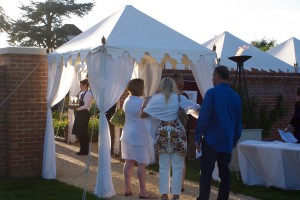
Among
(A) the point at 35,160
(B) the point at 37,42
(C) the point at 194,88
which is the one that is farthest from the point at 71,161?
(B) the point at 37,42

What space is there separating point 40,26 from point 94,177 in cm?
3386

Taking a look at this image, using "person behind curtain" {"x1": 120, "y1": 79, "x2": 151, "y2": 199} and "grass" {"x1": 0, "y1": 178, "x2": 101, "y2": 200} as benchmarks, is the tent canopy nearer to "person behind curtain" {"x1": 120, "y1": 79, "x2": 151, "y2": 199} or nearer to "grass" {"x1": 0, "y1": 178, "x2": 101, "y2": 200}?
"person behind curtain" {"x1": 120, "y1": 79, "x2": 151, "y2": 199}

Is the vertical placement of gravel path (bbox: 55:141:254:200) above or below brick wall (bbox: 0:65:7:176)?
below

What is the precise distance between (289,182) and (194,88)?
13.7 feet

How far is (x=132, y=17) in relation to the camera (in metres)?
8.56

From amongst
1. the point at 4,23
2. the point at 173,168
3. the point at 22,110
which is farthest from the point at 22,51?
the point at 4,23

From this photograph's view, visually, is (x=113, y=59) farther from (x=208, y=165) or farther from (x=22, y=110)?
(x=22, y=110)

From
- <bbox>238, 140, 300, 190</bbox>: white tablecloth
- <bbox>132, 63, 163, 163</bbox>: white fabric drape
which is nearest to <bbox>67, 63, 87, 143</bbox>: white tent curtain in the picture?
<bbox>132, 63, 163, 163</bbox>: white fabric drape

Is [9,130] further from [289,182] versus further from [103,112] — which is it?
[289,182]

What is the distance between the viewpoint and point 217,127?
5.89 m

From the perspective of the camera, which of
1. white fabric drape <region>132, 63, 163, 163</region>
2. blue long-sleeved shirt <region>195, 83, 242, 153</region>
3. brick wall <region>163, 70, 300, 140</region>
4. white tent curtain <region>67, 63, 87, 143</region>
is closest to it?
blue long-sleeved shirt <region>195, 83, 242, 153</region>

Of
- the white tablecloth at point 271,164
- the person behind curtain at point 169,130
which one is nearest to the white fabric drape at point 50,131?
the person behind curtain at point 169,130

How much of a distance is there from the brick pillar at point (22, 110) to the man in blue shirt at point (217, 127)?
12.8ft

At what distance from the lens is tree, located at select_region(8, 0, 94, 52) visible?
40.1 metres
